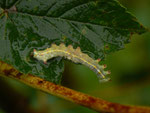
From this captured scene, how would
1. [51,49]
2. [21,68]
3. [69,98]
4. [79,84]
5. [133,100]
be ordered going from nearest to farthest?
1. [69,98]
2. [21,68]
3. [51,49]
4. [79,84]
5. [133,100]

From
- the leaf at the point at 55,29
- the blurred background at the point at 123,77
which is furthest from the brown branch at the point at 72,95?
the blurred background at the point at 123,77

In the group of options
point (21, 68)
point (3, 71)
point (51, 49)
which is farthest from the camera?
point (51, 49)

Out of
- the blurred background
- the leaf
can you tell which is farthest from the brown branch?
the blurred background

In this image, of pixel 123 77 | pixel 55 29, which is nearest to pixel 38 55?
pixel 55 29

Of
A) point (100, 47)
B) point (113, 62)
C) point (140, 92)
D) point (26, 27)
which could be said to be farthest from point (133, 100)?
point (26, 27)

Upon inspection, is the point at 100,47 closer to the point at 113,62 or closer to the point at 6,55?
the point at 6,55

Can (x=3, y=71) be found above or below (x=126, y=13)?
below

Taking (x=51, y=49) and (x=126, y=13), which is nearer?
(x=126, y=13)
